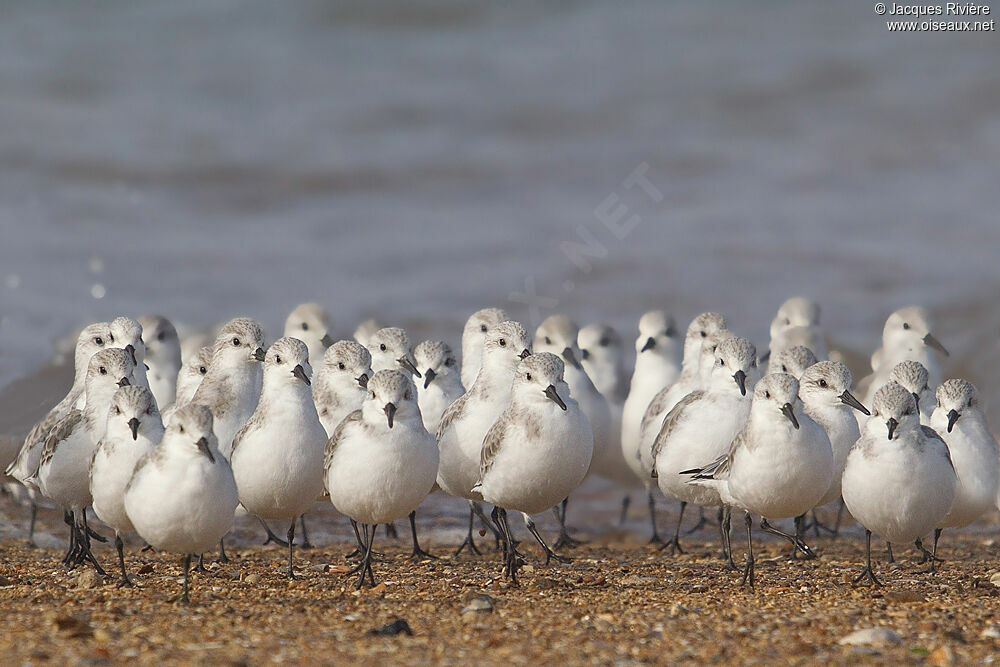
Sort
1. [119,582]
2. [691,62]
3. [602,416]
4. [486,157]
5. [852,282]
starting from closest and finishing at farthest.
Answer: [119,582], [602,416], [852,282], [486,157], [691,62]

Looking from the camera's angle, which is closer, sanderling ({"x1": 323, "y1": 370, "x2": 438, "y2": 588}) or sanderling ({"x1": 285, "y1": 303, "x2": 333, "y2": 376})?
sanderling ({"x1": 323, "y1": 370, "x2": 438, "y2": 588})

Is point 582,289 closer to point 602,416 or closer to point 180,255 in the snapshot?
point 180,255

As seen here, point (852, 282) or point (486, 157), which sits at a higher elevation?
point (486, 157)

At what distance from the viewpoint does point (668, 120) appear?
23.2 meters

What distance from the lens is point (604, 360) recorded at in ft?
36.7

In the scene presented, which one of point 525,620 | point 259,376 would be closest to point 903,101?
point 259,376

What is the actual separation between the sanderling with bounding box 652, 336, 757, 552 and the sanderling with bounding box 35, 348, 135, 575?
3407 millimetres

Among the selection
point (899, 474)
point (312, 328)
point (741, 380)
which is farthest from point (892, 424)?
point (312, 328)

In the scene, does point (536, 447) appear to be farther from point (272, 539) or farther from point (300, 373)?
point (272, 539)

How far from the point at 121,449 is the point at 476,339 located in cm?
377

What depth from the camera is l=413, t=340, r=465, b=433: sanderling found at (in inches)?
349

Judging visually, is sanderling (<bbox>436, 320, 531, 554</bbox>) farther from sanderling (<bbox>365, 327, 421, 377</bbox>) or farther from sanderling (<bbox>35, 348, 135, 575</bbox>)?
sanderling (<bbox>35, 348, 135, 575</bbox>)

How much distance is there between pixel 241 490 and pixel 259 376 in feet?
4.24

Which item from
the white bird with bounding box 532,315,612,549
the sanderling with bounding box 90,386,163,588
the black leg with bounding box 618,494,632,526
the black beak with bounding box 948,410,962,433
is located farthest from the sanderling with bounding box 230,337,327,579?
the black leg with bounding box 618,494,632,526
